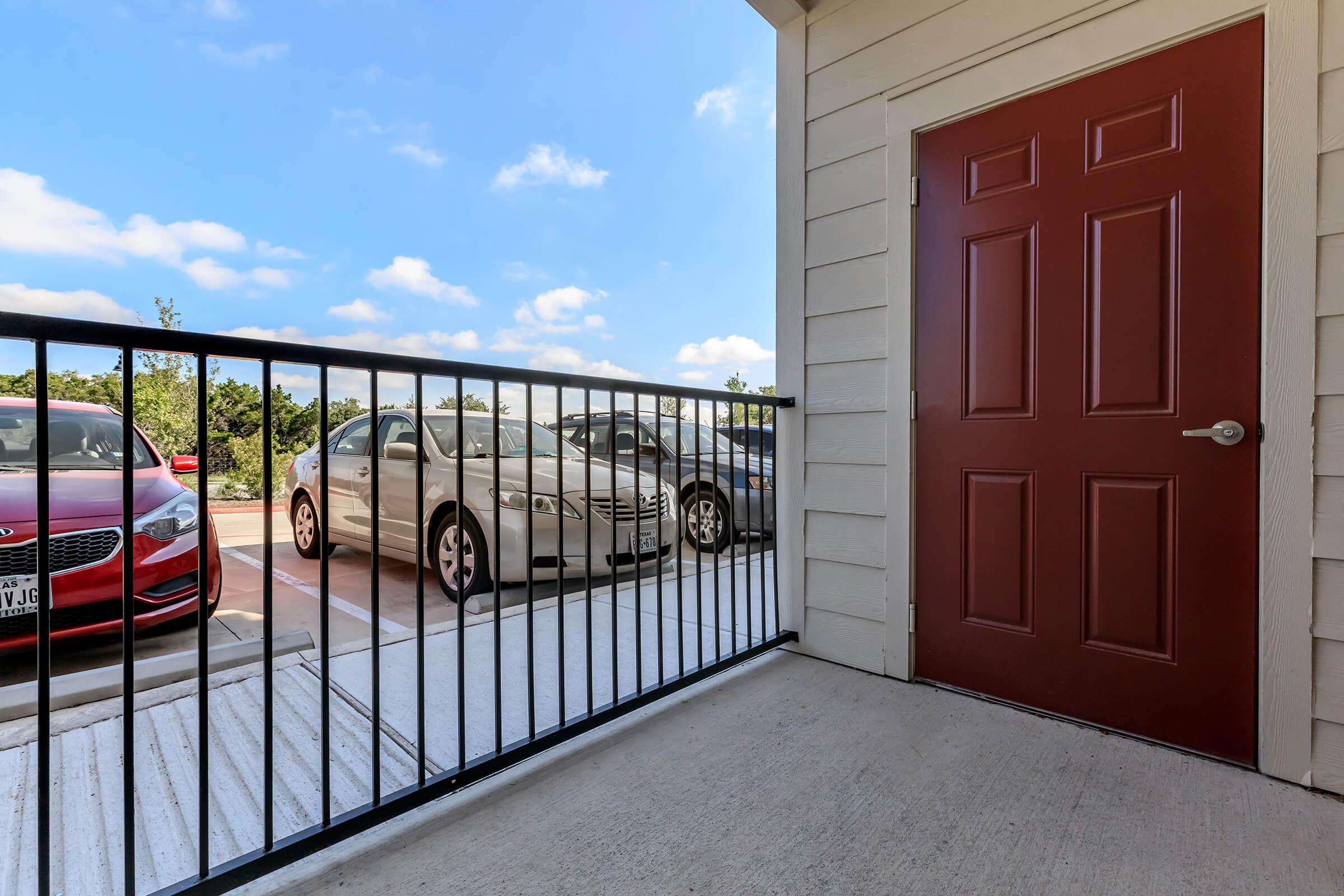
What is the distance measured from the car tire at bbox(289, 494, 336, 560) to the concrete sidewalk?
207cm

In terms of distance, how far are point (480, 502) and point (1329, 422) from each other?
121 inches

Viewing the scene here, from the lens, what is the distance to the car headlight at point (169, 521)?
7.02 ft

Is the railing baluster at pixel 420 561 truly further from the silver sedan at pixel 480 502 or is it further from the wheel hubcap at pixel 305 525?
the wheel hubcap at pixel 305 525

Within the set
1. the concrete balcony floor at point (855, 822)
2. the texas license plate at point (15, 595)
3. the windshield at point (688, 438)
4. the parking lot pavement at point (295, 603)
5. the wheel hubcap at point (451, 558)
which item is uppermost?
the windshield at point (688, 438)

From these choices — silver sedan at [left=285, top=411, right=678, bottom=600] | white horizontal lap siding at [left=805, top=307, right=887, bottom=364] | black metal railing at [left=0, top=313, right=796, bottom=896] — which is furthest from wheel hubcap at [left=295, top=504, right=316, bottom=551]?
white horizontal lap siding at [left=805, top=307, right=887, bottom=364]

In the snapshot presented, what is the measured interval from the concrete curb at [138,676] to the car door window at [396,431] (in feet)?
4.25

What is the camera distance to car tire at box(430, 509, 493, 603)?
116 inches

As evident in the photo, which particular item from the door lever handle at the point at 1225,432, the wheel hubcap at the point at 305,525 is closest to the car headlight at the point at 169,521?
the wheel hubcap at the point at 305,525

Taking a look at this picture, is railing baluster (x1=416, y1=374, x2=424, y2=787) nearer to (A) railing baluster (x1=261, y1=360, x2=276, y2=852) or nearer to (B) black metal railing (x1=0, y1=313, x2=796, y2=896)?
(B) black metal railing (x1=0, y1=313, x2=796, y2=896)

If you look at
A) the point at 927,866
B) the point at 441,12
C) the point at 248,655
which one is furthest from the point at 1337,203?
the point at 441,12

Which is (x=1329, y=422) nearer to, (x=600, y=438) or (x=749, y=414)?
(x=749, y=414)

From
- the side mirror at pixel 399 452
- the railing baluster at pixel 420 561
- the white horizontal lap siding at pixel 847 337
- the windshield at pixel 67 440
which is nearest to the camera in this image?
the railing baluster at pixel 420 561

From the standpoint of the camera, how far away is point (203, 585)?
0.88m

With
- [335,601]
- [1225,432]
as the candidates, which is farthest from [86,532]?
[1225,432]
